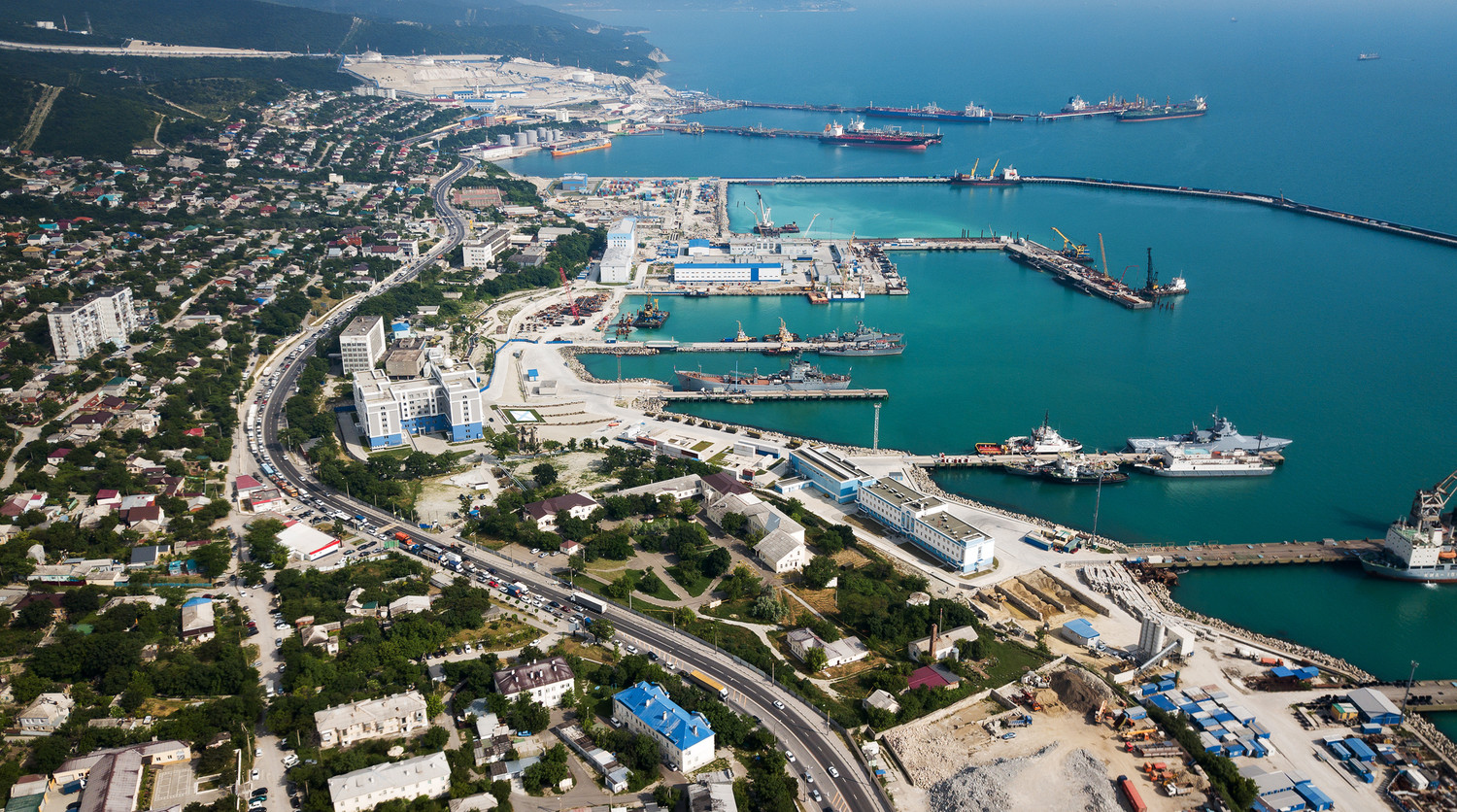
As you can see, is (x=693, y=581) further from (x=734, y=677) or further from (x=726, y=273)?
(x=726, y=273)

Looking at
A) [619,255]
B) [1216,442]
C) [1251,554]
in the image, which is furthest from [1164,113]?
[1251,554]

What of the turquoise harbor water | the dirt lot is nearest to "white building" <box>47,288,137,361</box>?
the turquoise harbor water

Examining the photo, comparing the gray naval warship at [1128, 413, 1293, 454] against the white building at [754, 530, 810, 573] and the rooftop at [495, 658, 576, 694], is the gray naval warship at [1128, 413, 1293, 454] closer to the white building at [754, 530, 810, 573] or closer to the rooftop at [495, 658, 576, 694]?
the white building at [754, 530, 810, 573]

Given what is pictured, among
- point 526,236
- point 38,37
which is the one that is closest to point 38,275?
point 526,236

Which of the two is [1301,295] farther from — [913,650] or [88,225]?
[88,225]

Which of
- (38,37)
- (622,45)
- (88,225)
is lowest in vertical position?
(88,225)
